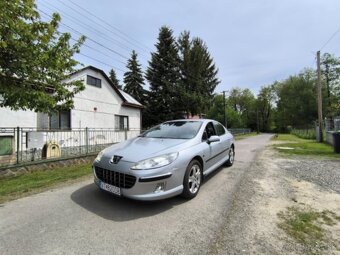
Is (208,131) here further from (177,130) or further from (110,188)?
(110,188)

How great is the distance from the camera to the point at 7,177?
6855 mm

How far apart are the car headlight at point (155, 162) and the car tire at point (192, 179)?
47 cm

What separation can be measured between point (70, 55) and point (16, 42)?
194 cm

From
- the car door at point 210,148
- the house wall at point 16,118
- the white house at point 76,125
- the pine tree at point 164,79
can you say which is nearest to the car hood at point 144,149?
the car door at point 210,148

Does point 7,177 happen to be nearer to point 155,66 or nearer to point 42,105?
point 42,105

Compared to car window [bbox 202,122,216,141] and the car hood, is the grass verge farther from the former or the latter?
car window [bbox 202,122,216,141]

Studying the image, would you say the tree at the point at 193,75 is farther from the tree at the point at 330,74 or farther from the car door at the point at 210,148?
the tree at the point at 330,74

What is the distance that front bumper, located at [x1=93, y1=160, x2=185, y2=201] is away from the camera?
12.7 feet

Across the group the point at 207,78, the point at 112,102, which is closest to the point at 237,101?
the point at 207,78

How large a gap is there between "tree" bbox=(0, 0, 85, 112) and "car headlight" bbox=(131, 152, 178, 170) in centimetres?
378

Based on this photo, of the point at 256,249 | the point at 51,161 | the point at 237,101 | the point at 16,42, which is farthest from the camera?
the point at 237,101

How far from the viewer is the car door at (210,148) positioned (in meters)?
5.36

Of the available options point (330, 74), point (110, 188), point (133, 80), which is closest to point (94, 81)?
point (110, 188)

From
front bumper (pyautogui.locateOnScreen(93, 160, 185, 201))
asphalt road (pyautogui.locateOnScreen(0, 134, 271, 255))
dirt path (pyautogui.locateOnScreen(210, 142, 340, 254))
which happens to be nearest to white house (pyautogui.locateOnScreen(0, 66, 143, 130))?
asphalt road (pyautogui.locateOnScreen(0, 134, 271, 255))
